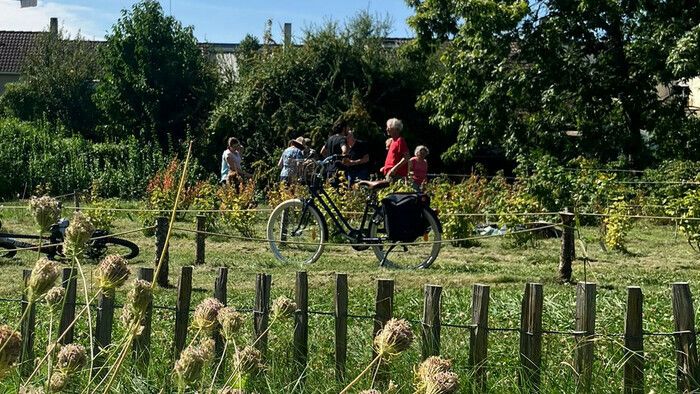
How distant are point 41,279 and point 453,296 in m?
Result: 6.84

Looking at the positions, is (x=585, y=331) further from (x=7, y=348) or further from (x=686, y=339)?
(x=7, y=348)

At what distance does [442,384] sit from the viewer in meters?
1.53

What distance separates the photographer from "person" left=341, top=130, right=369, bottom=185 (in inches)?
651

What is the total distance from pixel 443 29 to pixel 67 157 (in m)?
8.90

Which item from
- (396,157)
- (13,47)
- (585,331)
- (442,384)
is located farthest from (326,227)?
(13,47)

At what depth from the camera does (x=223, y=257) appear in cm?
1231

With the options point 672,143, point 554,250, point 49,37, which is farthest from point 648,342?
point 49,37

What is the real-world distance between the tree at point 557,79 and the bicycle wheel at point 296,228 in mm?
10983

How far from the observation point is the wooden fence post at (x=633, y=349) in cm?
430

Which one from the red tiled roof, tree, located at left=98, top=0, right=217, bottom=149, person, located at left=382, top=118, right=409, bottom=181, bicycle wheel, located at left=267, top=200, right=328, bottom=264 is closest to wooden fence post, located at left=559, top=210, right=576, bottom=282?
bicycle wheel, located at left=267, top=200, right=328, bottom=264

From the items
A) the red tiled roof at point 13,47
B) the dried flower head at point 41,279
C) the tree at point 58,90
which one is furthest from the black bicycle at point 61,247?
the red tiled roof at point 13,47

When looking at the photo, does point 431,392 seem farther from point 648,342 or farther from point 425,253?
point 425,253

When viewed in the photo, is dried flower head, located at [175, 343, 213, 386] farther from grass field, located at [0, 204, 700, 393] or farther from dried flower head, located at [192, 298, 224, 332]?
grass field, located at [0, 204, 700, 393]

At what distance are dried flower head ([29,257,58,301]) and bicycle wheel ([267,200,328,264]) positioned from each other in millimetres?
9572
